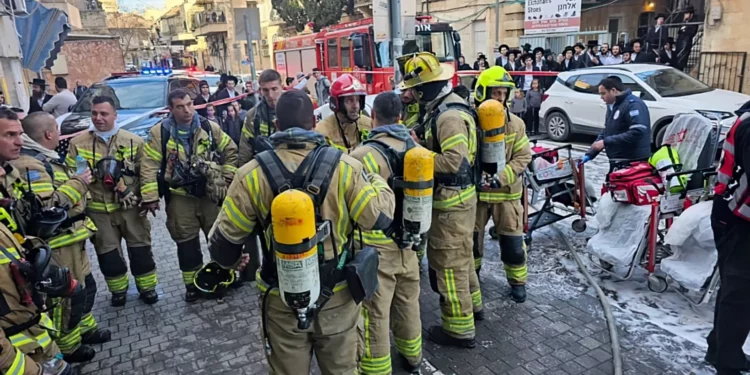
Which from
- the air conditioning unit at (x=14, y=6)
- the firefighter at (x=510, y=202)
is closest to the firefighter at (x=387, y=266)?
the firefighter at (x=510, y=202)

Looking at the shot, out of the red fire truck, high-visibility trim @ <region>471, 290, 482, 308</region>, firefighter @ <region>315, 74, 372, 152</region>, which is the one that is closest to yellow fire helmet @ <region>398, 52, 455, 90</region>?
firefighter @ <region>315, 74, 372, 152</region>

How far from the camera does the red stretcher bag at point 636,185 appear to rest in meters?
4.31

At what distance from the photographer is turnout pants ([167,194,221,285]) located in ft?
14.7

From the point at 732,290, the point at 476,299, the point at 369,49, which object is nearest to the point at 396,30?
the point at 476,299

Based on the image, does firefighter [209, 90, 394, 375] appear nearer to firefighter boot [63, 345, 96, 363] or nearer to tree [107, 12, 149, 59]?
firefighter boot [63, 345, 96, 363]

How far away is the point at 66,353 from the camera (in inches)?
145

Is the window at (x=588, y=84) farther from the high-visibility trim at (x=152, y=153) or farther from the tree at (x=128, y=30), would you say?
the tree at (x=128, y=30)

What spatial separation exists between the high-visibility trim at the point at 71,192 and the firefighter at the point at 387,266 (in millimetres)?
1983

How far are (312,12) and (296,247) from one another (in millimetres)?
29134

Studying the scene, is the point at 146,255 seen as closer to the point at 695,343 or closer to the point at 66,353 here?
the point at 66,353

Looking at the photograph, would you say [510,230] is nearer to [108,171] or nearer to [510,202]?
[510,202]

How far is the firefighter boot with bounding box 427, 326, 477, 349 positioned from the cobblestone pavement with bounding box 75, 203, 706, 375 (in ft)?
0.15

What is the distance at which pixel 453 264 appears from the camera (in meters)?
3.55

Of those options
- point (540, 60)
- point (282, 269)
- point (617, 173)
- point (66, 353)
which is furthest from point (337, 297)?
point (540, 60)
